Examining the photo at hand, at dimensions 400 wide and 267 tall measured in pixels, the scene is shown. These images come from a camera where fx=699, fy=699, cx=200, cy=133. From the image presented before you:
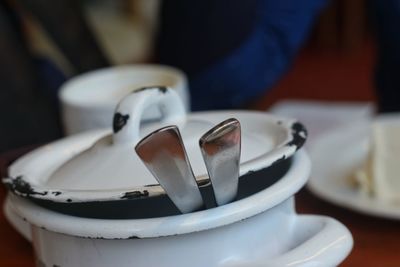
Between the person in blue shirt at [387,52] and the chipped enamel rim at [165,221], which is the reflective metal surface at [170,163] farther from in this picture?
the person in blue shirt at [387,52]

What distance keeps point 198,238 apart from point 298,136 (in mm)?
77

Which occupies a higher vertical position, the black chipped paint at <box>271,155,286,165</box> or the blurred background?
the black chipped paint at <box>271,155,286,165</box>

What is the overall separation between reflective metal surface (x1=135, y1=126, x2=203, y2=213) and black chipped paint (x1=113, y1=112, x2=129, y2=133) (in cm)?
6

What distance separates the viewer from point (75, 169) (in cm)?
33

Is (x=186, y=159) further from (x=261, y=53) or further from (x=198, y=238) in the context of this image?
(x=261, y=53)

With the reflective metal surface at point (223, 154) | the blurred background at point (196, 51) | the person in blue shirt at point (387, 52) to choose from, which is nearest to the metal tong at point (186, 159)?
the reflective metal surface at point (223, 154)

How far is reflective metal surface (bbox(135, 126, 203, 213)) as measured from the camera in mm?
263

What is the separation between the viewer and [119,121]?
325 mm

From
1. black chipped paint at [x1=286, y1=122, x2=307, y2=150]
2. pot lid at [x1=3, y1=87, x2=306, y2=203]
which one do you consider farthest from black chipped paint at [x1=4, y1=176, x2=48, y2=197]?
black chipped paint at [x1=286, y1=122, x2=307, y2=150]

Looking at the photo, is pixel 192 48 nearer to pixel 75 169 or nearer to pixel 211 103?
pixel 211 103

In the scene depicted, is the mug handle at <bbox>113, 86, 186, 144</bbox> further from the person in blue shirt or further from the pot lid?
the person in blue shirt

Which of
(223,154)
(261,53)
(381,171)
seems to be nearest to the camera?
(223,154)

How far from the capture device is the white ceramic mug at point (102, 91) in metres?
0.52

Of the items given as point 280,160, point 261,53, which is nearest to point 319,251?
point 280,160
